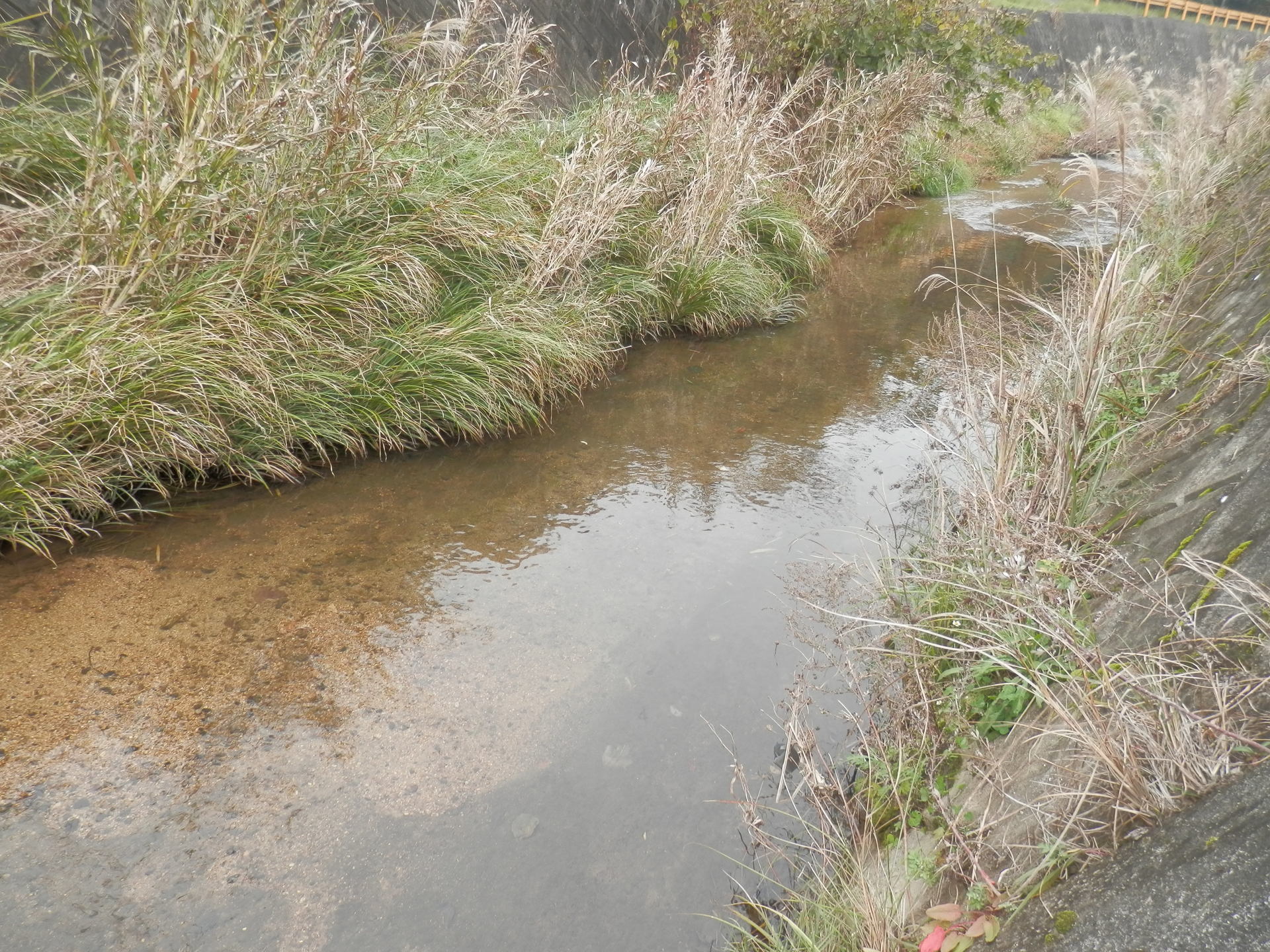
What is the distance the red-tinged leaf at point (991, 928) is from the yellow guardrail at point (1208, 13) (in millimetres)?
35508

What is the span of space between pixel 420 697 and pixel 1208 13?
3841 cm

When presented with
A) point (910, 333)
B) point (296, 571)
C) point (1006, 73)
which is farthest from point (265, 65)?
point (1006, 73)

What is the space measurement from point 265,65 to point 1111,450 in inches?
155

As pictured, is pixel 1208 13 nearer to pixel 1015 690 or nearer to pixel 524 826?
pixel 1015 690

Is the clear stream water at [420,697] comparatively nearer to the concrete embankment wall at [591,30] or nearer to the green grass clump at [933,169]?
the concrete embankment wall at [591,30]

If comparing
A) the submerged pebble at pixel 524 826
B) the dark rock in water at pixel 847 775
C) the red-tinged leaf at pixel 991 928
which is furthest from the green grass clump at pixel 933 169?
the red-tinged leaf at pixel 991 928

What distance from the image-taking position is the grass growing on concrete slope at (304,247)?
3.54 metres

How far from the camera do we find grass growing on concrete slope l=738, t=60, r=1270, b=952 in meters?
1.67

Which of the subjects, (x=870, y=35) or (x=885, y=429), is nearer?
(x=885, y=429)

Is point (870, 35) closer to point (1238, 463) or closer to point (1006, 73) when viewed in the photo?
point (1006, 73)

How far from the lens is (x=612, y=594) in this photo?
3.52m

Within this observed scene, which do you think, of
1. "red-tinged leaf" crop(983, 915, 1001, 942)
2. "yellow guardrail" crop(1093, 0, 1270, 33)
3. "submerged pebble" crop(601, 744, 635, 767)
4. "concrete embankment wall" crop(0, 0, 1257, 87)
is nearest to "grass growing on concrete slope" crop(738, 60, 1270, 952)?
"red-tinged leaf" crop(983, 915, 1001, 942)

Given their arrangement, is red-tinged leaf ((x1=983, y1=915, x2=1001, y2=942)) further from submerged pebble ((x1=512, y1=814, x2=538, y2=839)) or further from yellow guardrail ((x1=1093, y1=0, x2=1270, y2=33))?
yellow guardrail ((x1=1093, y1=0, x2=1270, y2=33))

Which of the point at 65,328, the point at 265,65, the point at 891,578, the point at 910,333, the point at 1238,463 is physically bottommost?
the point at 910,333
